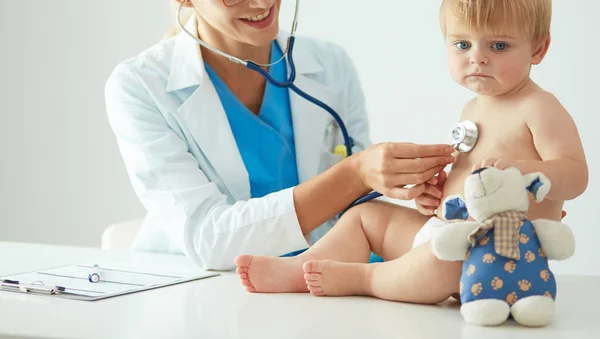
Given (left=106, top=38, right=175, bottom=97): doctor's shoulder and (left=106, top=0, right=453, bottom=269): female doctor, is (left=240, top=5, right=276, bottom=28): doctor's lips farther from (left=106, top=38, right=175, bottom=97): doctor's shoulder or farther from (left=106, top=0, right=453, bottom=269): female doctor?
(left=106, top=38, right=175, bottom=97): doctor's shoulder

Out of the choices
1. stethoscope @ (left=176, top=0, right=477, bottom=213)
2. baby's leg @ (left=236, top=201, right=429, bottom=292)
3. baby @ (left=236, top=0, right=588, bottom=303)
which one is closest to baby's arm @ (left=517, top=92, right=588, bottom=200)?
baby @ (left=236, top=0, right=588, bottom=303)

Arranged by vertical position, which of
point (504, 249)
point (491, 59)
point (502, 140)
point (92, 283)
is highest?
point (491, 59)

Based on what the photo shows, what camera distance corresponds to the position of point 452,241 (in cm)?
101

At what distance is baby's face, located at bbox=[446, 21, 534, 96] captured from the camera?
1.13 metres

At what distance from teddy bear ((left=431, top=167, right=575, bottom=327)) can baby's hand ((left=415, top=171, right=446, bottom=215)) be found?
20 cm

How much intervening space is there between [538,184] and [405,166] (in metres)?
0.27

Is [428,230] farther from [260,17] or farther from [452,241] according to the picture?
[260,17]

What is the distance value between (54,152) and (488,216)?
279 centimetres

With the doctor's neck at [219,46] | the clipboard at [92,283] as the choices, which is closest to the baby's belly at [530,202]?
the clipboard at [92,283]

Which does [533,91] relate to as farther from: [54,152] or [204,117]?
[54,152]

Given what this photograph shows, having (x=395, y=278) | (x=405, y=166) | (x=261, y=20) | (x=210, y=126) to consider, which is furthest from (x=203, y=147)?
(x=395, y=278)

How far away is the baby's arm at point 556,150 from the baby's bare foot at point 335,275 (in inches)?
→ 10.7

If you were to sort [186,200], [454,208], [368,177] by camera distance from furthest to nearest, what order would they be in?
[186,200] → [368,177] → [454,208]

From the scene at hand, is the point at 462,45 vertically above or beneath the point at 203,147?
above
